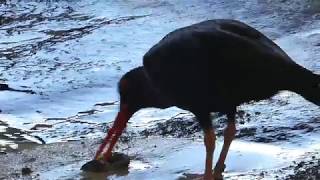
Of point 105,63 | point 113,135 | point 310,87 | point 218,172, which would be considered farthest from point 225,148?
point 105,63

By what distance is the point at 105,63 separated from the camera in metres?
9.22

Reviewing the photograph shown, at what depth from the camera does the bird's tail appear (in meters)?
5.40

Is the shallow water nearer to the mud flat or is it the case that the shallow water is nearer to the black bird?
the mud flat

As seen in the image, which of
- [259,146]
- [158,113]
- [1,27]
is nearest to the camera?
[259,146]

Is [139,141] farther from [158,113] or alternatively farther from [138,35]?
[138,35]

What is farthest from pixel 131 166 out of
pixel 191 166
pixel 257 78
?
pixel 257 78

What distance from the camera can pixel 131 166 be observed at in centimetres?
618

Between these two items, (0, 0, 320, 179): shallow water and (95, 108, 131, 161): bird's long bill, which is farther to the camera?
(0, 0, 320, 179): shallow water

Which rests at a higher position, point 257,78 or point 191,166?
point 257,78

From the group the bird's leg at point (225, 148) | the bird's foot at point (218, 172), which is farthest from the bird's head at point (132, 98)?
the bird's foot at point (218, 172)

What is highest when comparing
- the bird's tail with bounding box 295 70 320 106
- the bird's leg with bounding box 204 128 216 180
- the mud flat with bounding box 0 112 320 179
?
the bird's tail with bounding box 295 70 320 106

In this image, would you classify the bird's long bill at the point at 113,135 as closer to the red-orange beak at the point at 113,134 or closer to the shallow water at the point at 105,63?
the red-orange beak at the point at 113,134

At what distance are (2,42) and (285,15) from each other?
3.44 meters

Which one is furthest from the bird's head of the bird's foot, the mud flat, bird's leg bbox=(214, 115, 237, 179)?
the bird's foot
